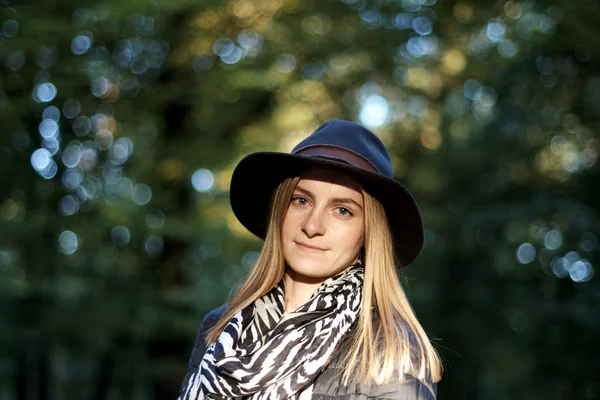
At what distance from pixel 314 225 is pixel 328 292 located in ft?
0.77

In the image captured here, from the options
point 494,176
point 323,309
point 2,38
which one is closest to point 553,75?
point 494,176

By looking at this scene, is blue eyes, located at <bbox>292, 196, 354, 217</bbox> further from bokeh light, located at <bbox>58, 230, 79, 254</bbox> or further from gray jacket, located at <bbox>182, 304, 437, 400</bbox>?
bokeh light, located at <bbox>58, 230, 79, 254</bbox>

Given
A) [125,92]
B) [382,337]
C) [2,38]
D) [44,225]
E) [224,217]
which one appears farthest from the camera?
[224,217]

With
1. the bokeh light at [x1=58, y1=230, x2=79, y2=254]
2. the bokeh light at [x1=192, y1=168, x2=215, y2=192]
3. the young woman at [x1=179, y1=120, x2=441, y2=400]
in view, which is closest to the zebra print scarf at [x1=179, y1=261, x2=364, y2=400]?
the young woman at [x1=179, y1=120, x2=441, y2=400]

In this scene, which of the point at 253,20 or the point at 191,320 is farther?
the point at 253,20

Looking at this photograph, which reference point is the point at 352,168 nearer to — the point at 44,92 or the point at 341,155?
the point at 341,155

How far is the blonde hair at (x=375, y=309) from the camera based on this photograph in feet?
8.07

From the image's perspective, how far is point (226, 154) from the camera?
354 inches

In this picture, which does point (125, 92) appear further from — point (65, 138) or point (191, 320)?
point (191, 320)

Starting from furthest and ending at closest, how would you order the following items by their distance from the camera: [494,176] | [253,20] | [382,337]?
[494,176]
[253,20]
[382,337]

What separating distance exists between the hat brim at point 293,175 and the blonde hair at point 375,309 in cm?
5

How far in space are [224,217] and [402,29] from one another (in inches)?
135

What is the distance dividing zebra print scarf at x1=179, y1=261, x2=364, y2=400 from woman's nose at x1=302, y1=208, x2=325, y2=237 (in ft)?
0.61

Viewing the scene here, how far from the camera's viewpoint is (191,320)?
914 cm
